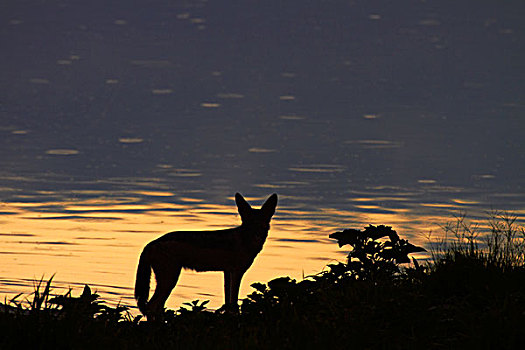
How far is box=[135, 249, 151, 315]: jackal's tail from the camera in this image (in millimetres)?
11336

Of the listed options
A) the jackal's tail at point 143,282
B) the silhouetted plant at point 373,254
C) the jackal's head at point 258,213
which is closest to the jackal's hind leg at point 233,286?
the jackal's head at point 258,213

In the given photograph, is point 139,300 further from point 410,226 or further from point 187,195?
point 187,195

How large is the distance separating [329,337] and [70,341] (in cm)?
211

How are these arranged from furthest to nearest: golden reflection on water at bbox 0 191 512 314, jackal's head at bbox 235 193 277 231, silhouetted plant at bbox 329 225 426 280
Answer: golden reflection on water at bbox 0 191 512 314
jackal's head at bbox 235 193 277 231
silhouetted plant at bbox 329 225 426 280

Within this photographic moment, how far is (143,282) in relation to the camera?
11383 millimetres

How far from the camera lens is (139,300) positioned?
37.4 ft

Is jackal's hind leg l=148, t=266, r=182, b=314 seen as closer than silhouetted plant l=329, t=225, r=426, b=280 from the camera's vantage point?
No

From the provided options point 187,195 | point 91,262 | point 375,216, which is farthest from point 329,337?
point 187,195

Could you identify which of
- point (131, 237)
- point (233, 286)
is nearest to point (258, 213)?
point (233, 286)

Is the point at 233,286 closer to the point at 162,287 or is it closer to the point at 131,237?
the point at 162,287

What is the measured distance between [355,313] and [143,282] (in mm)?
2899

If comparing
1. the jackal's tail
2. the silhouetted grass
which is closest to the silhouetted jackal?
the jackal's tail

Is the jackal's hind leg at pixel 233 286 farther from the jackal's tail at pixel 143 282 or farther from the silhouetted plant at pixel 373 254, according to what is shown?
the silhouetted plant at pixel 373 254

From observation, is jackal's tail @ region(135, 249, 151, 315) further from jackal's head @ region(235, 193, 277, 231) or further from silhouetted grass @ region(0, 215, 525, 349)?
jackal's head @ region(235, 193, 277, 231)
